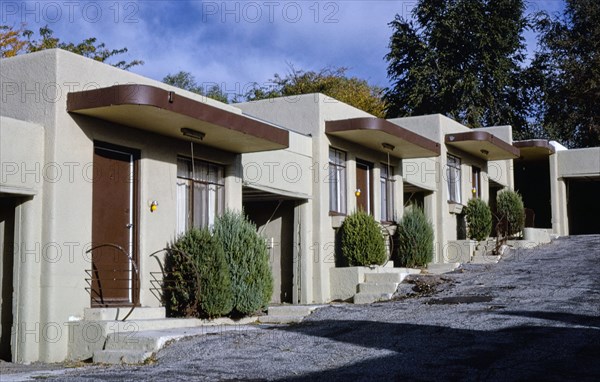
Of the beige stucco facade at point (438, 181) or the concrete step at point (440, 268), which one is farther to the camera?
the beige stucco facade at point (438, 181)

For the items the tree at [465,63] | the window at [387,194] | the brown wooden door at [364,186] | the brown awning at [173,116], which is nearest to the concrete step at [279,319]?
the brown awning at [173,116]

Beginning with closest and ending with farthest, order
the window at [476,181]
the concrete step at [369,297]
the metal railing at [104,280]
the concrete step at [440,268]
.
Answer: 1. the metal railing at [104,280]
2. the concrete step at [369,297]
3. the concrete step at [440,268]
4. the window at [476,181]

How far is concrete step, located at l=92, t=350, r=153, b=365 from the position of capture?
33.5 ft

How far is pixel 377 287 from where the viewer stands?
16.6 m

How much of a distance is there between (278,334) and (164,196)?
3162 mm

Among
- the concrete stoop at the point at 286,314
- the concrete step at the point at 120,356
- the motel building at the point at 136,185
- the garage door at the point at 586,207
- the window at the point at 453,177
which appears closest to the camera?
the concrete step at the point at 120,356

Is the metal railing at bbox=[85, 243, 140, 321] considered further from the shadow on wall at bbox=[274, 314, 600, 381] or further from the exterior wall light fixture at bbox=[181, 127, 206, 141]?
the shadow on wall at bbox=[274, 314, 600, 381]

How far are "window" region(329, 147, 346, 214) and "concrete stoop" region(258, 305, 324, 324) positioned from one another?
3554mm

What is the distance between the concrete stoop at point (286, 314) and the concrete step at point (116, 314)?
2.24m

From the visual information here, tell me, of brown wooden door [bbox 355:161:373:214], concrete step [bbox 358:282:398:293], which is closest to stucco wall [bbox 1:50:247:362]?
concrete step [bbox 358:282:398:293]

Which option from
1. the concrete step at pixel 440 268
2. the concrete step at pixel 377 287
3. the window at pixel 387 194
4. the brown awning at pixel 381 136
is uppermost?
the brown awning at pixel 381 136

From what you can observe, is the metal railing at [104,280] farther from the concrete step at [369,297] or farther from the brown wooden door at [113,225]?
the concrete step at [369,297]

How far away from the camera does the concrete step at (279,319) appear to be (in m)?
13.5

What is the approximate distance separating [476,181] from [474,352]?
16.1 metres
